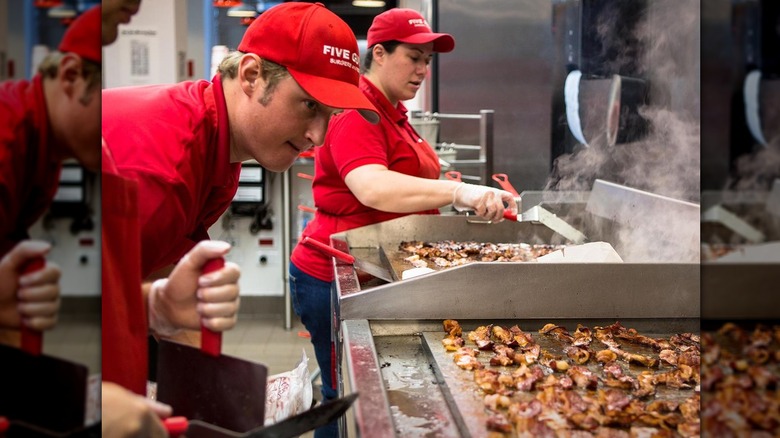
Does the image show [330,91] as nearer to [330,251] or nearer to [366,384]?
[366,384]

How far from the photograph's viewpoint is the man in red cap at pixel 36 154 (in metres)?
0.62

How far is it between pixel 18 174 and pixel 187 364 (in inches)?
20.1

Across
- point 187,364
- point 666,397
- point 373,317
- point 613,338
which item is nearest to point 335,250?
point 373,317

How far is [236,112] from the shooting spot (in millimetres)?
1513

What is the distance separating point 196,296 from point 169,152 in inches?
12.8

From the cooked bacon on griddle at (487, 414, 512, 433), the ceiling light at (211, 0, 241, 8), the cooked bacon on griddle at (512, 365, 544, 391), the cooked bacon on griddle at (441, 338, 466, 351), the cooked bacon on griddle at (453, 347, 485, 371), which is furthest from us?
the ceiling light at (211, 0, 241, 8)

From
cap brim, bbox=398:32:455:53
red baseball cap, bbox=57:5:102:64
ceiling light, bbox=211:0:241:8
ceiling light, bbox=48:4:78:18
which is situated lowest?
red baseball cap, bbox=57:5:102:64

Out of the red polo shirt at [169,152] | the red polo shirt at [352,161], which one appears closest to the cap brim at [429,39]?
the red polo shirt at [352,161]

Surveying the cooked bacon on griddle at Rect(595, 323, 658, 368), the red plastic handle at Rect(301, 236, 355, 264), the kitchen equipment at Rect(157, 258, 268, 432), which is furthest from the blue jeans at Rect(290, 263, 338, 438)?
the kitchen equipment at Rect(157, 258, 268, 432)

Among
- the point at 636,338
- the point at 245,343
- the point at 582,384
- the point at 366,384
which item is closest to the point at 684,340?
the point at 636,338

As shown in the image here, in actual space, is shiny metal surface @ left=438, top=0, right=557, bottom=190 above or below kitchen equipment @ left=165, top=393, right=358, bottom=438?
above

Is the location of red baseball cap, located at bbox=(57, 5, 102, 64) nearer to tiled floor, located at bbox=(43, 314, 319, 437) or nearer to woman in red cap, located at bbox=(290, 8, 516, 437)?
tiled floor, located at bbox=(43, 314, 319, 437)

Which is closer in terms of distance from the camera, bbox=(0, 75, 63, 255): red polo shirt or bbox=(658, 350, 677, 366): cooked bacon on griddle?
bbox=(0, 75, 63, 255): red polo shirt

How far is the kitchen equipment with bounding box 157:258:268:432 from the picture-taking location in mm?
1054
